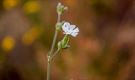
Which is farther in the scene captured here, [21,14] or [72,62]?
[21,14]

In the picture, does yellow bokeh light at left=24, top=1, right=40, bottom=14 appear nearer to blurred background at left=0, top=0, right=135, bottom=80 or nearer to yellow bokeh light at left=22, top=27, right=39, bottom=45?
blurred background at left=0, top=0, right=135, bottom=80

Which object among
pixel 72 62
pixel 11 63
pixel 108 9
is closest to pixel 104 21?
pixel 108 9

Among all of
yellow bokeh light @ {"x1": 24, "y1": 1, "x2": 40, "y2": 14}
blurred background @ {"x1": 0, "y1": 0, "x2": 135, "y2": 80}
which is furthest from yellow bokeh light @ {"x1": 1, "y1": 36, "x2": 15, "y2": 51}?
yellow bokeh light @ {"x1": 24, "y1": 1, "x2": 40, "y2": 14}

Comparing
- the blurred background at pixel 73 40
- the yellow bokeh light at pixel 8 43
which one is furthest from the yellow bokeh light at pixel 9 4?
the yellow bokeh light at pixel 8 43

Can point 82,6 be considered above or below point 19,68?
above

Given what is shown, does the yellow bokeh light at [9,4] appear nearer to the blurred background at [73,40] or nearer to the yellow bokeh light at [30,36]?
the blurred background at [73,40]

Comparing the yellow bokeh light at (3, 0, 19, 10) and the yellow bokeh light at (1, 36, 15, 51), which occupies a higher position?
the yellow bokeh light at (3, 0, 19, 10)

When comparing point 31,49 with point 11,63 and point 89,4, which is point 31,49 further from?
point 89,4
